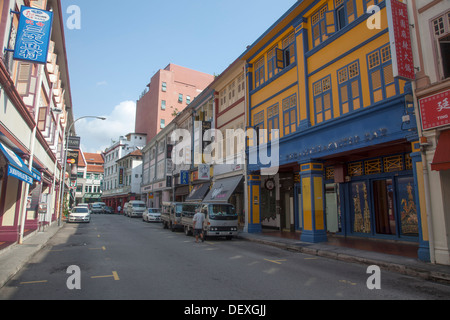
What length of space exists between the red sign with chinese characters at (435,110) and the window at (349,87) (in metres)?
3.11

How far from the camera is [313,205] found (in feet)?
48.1

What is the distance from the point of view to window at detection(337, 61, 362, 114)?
13.0 m

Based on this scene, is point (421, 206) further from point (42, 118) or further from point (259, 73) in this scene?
point (42, 118)

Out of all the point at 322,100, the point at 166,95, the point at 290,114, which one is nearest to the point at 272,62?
the point at 290,114

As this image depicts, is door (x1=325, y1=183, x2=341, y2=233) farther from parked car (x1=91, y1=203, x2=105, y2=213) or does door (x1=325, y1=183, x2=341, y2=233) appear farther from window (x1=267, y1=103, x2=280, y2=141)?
parked car (x1=91, y1=203, x2=105, y2=213)

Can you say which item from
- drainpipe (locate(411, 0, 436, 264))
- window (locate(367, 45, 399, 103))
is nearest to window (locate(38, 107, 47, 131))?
window (locate(367, 45, 399, 103))

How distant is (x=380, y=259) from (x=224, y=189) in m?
13.5

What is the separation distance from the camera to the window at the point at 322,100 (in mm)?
14383

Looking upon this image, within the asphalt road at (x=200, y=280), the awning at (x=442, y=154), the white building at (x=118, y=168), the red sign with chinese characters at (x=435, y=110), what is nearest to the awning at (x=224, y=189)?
the asphalt road at (x=200, y=280)

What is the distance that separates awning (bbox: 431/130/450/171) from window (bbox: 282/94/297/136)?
26.1 feet

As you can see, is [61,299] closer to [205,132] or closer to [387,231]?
[387,231]

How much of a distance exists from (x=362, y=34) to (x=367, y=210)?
26.9 ft

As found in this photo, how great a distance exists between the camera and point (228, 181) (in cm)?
2295
